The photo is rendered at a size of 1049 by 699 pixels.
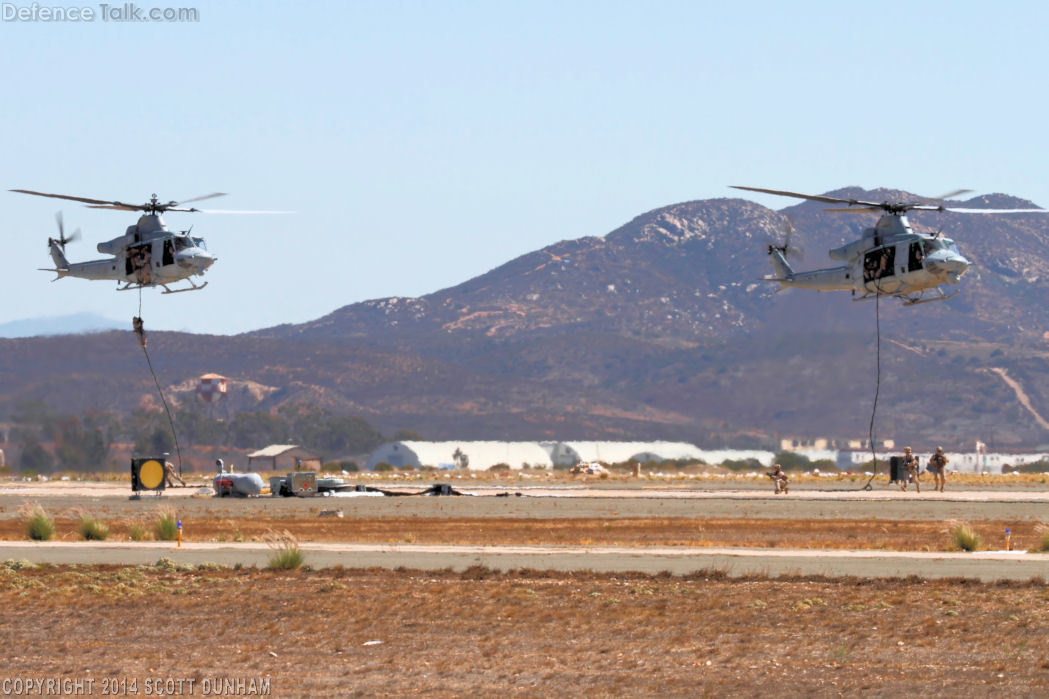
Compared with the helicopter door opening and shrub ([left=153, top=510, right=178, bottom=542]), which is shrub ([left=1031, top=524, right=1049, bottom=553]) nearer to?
shrub ([left=153, top=510, right=178, bottom=542])

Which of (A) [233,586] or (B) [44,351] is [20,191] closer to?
(A) [233,586]

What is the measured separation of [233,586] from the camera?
85.7 feet

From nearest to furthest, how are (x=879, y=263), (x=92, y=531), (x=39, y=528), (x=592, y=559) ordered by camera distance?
(x=592, y=559) → (x=92, y=531) → (x=39, y=528) → (x=879, y=263)

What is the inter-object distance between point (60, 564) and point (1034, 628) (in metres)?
19.3

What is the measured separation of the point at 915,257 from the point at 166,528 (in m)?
30.6

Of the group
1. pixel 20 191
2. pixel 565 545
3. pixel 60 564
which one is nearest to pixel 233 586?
pixel 60 564

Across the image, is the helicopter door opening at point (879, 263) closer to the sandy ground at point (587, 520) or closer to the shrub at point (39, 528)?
the sandy ground at point (587, 520)

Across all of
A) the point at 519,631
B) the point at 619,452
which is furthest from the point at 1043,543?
the point at 619,452

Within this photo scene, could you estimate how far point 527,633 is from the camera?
2109 cm

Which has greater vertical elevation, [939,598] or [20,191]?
[20,191]

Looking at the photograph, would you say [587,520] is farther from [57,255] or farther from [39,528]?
[57,255]

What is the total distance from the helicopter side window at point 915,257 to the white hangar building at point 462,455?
268ft

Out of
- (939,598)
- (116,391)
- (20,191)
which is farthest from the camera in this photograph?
(116,391)

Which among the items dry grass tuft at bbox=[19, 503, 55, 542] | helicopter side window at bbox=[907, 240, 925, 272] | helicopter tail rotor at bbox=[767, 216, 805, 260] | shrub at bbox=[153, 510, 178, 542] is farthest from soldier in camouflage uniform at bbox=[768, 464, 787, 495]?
dry grass tuft at bbox=[19, 503, 55, 542]
